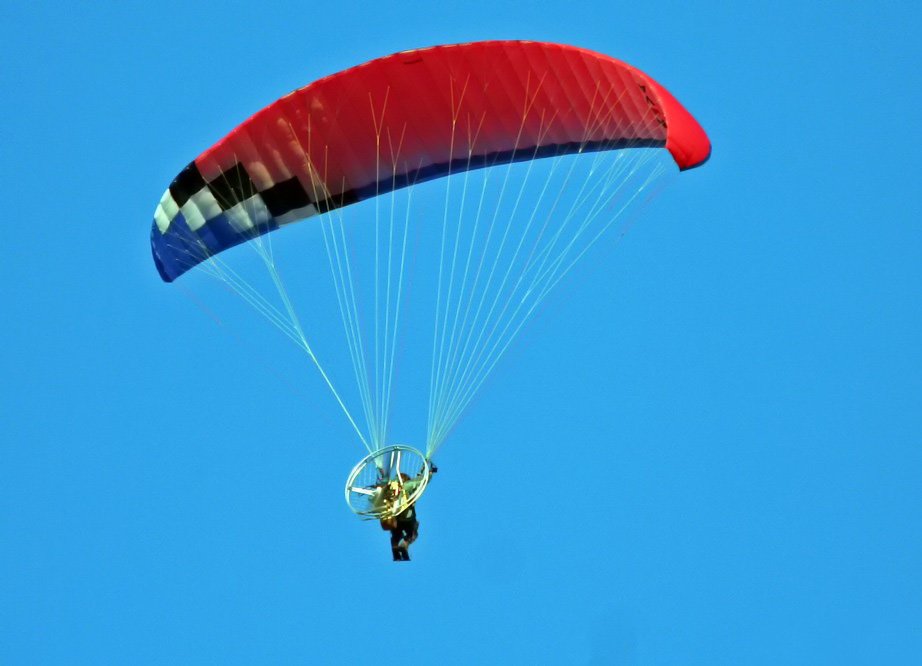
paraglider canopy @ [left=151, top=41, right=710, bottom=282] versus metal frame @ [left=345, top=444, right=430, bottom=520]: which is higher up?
paraglider canopy @ [left=151, top=41, right=710, bottom=282]

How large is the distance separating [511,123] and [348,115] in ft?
5.60

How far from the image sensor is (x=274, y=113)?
68.7 feet

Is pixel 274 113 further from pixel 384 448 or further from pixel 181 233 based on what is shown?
pixel 384 448

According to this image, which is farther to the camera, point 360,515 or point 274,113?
point 274,113

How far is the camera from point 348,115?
21156 mm

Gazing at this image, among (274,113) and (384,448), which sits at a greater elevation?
(274,113)

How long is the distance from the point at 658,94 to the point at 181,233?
530 cm

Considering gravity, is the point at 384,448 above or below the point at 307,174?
below

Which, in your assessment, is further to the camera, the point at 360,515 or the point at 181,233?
the point at 181,233


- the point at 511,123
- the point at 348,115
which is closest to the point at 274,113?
the point at 348,115

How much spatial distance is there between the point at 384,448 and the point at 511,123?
3.91 meters

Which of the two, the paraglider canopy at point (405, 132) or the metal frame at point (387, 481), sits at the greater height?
the paraglider canopy at point (405, 132)

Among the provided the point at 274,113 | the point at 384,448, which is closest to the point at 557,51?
the point at 274,113

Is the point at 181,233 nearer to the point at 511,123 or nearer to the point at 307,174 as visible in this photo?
the point at 307,174
